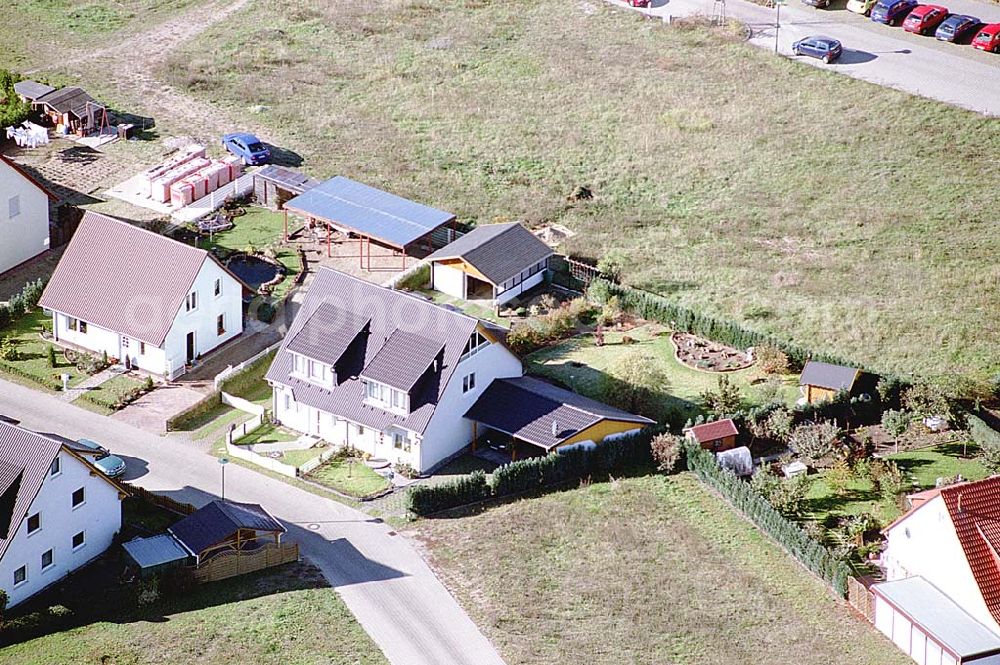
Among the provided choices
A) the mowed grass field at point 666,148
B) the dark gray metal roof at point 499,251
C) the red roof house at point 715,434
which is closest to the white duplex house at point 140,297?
the dark gray metal roof at point 499,251

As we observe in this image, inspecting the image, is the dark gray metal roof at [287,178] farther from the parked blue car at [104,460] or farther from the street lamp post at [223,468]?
the parked blue car at [104,460]

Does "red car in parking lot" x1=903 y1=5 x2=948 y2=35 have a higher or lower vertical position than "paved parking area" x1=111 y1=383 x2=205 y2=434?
higher

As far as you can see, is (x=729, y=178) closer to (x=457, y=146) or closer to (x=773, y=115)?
(x=773, y=115)

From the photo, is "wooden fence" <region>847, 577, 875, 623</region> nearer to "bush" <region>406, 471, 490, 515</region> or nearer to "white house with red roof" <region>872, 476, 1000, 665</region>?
"white house with red roof" <region>872, 476, 1000, 665</region>

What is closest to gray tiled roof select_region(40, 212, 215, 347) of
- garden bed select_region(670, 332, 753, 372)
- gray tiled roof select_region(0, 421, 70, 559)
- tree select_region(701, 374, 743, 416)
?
gray tiled roof select_region(0, 421, 70, 559)

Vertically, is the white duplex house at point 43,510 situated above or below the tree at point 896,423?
below

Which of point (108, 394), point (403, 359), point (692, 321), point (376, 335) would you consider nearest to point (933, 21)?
point (692, 321)

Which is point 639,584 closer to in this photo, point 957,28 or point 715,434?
point 715,434
